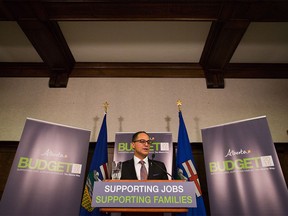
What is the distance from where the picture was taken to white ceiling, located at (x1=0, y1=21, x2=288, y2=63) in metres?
3.16

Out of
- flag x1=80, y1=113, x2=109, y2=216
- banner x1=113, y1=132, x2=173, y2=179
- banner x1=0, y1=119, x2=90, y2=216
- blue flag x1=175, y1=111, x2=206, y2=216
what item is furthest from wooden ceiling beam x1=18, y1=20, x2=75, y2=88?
blue flag x1=175, y1=111, x2=206, y2=216

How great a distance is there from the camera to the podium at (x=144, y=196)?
1.50 metres

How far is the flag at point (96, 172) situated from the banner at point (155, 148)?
0.17 metres

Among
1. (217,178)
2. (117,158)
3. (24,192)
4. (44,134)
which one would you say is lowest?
(24,192)

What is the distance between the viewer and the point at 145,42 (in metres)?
3.44

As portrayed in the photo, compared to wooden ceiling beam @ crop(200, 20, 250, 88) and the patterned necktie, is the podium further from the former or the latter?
wooden ceiling beam @ crop(200, 20, 250, 88)

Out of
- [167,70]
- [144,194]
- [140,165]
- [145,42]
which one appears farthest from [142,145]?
[167,70]

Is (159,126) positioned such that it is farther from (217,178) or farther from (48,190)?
(48,190)

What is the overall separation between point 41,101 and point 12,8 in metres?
1.53

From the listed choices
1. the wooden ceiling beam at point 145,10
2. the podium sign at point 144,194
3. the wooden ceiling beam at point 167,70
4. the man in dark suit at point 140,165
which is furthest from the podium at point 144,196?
the wooden ceiling beam at point 167,70

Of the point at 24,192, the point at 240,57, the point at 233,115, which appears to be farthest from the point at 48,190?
the point at 240,57

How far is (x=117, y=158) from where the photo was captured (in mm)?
2854

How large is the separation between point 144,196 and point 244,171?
5.18 feet

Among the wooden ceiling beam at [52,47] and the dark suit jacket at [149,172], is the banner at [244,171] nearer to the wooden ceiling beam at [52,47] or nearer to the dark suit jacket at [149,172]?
the dark suit jacket at [149,172]
